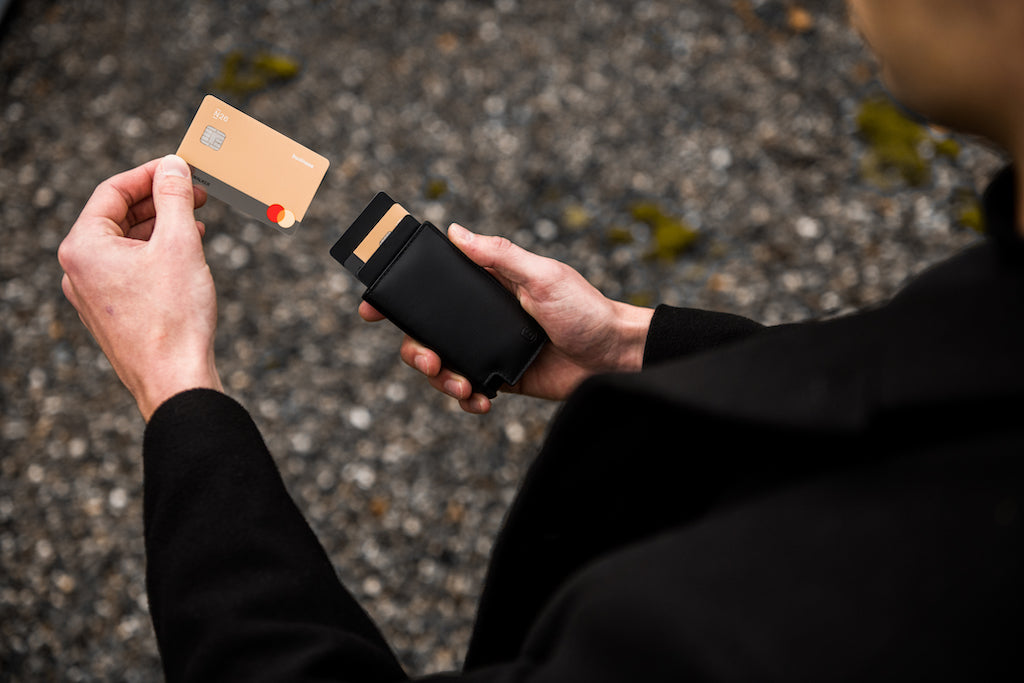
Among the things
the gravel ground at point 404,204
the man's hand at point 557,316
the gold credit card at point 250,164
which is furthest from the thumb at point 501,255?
the gravel ground at point 404,204

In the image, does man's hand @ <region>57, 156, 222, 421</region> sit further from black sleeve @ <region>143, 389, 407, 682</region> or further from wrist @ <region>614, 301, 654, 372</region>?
wrist @ <region>614, 301, 654, 372</region>

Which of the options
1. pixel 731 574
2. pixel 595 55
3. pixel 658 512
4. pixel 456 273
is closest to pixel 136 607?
pixel 456 273

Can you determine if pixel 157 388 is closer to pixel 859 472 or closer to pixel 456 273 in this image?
pixel 456 273

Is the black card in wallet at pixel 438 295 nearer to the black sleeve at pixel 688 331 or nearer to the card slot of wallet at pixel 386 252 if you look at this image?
the card slot of wallet at pixel 386 252

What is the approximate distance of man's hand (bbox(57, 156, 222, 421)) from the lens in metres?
1.09

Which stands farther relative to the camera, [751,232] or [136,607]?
[751,232]

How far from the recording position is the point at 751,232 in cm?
246

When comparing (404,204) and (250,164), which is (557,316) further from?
(404,204)

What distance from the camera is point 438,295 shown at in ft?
4.60

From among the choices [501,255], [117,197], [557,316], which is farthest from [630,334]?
[117,197]

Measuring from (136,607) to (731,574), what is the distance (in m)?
2.07

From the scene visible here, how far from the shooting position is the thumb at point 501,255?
1406 mm

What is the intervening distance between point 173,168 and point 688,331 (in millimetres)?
954

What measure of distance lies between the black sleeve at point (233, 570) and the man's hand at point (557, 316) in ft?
1.63
